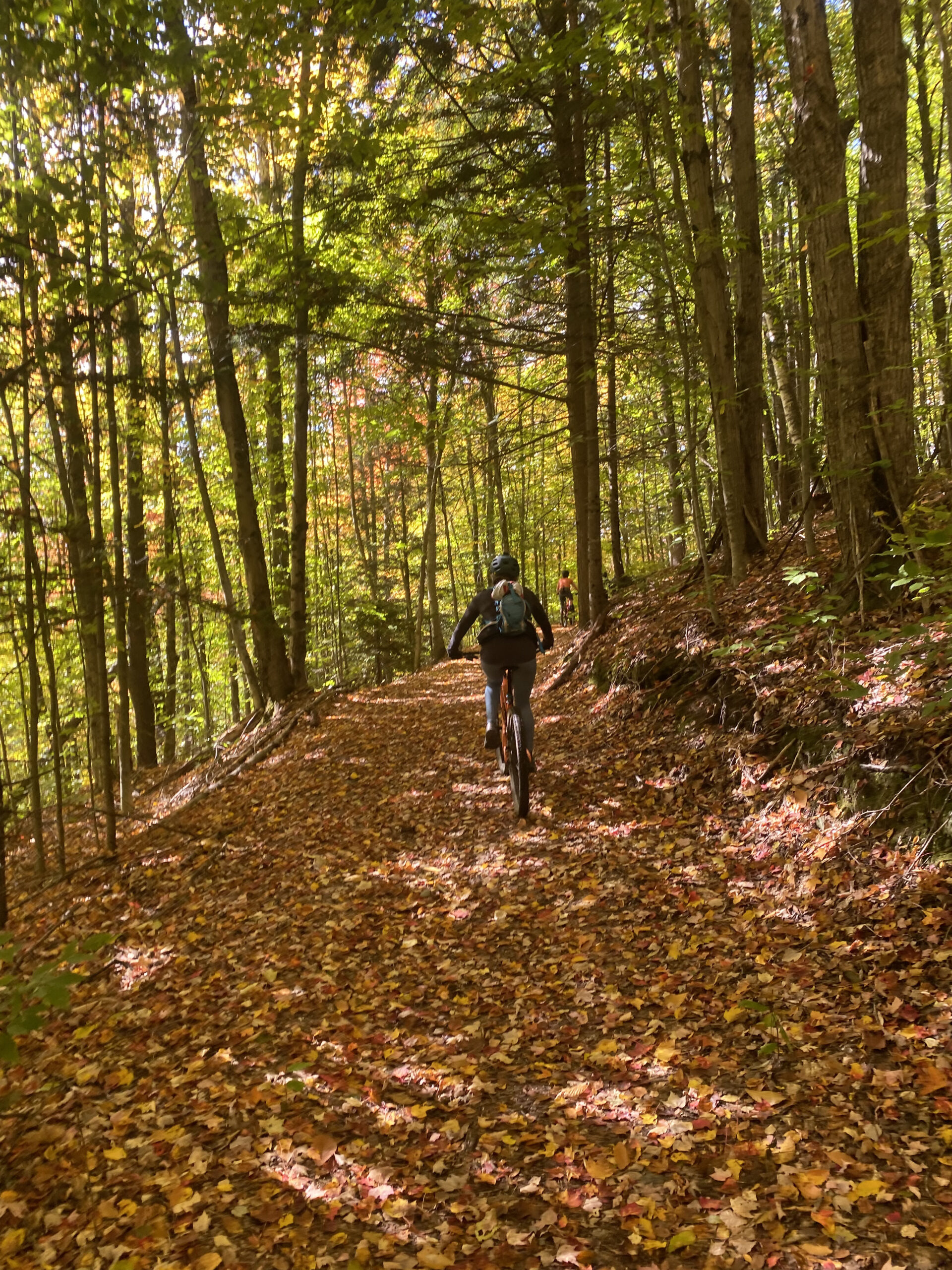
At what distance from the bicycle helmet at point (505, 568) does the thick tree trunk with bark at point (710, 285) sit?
2680 mm

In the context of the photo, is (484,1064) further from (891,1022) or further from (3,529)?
(3,529)

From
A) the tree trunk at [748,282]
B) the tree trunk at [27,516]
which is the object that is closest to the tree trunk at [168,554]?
the tree trunk at [27,516]

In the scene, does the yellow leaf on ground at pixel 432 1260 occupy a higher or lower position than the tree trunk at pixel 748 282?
lower

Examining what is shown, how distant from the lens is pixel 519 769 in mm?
6703

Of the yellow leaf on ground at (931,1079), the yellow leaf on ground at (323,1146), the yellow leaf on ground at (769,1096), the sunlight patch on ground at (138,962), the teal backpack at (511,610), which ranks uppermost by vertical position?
the teal backpack at (511,610)

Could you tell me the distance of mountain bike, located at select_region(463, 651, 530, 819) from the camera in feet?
22.0

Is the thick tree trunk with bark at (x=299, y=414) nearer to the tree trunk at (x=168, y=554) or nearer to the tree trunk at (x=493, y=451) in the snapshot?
the tree trunk at (x=168, y=554)

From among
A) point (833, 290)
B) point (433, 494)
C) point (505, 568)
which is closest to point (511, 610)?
point (505, 568)

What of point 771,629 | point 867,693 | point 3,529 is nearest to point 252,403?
point 3,529

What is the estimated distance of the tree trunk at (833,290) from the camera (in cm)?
601

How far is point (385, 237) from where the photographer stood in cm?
1064

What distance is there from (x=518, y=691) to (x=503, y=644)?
46 cm

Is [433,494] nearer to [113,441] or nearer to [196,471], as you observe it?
[196,471]

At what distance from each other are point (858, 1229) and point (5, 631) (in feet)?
21.9
